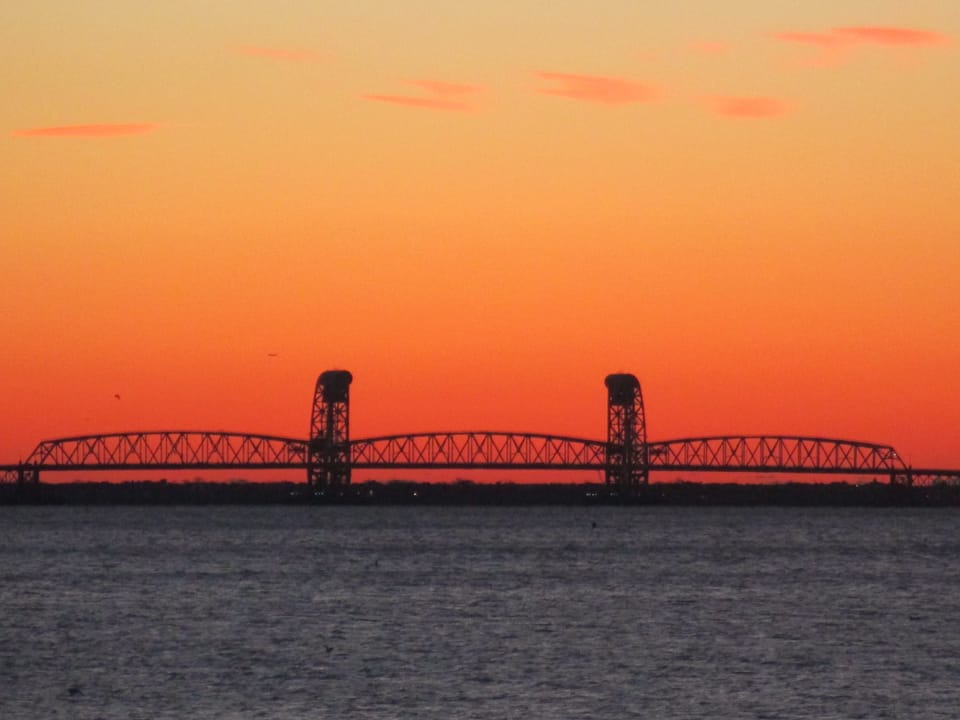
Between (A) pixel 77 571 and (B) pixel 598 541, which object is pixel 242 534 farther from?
(A) pixel 77 571

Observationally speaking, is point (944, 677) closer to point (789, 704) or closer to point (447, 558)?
point (789, 704)

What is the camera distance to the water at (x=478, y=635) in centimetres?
5209

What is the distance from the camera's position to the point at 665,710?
50.8 meters

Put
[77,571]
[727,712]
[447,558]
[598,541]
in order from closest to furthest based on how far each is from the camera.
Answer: [727,712]
[77,571]
[447,558]
[598,541]

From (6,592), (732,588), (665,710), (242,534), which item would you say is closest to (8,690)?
(665,710)

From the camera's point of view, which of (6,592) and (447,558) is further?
(447,558)

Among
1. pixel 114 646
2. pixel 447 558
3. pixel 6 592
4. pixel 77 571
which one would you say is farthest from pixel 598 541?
pixel 114 646

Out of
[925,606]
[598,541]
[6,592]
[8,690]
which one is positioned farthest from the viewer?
[598,541]

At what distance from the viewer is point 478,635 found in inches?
2657

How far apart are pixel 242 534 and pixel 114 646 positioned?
102297 millimetres

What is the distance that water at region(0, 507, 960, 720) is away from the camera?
171 feet

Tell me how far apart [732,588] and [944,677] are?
3325 centimetres

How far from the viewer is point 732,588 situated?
90188 millimetres

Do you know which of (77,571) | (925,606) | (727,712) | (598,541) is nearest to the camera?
(727,712)
